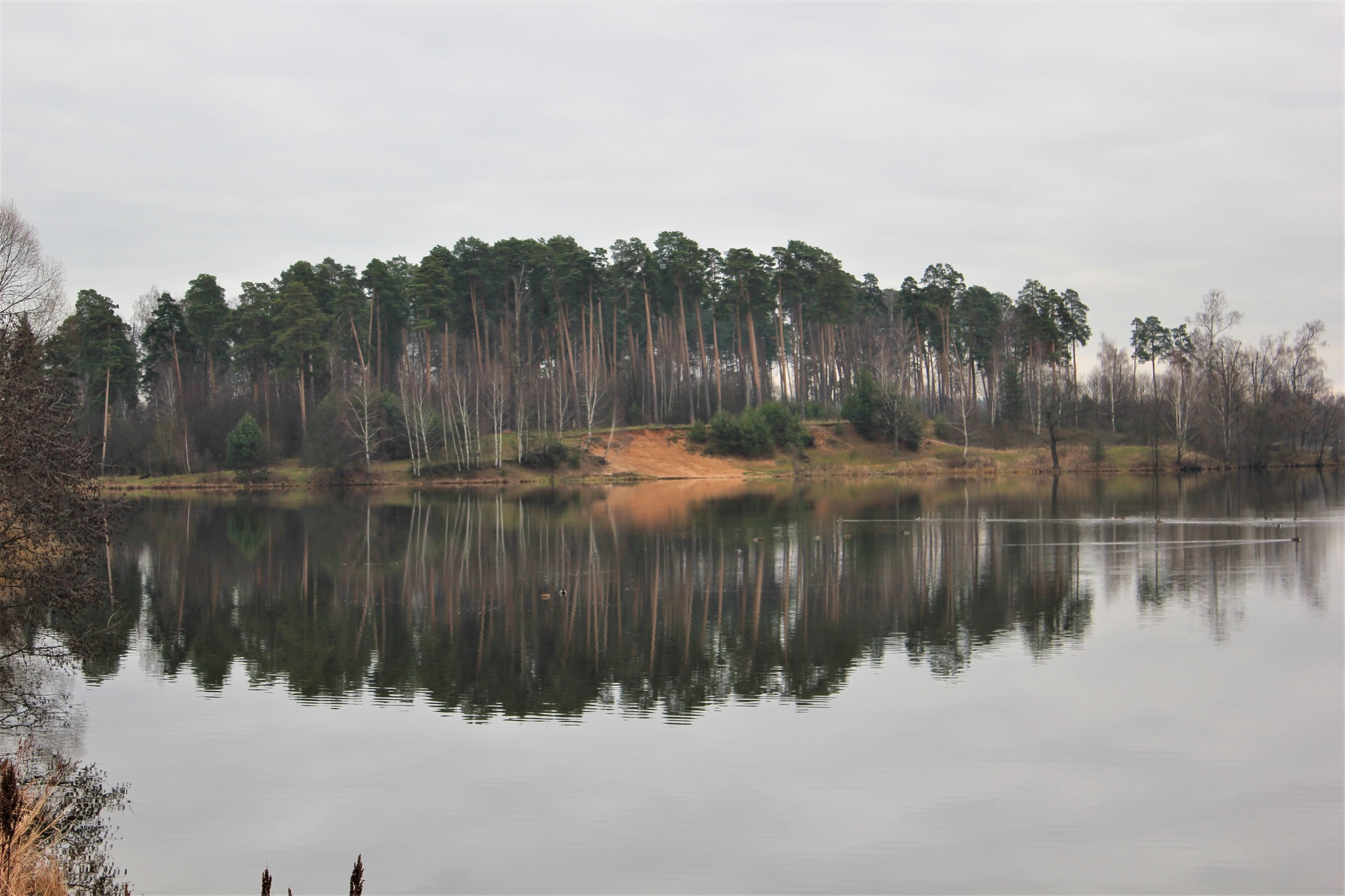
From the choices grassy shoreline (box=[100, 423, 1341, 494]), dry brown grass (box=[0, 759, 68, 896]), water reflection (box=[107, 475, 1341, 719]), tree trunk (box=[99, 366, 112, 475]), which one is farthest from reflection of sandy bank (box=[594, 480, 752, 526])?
tree trunk (box=[99, 366, 112, 475])

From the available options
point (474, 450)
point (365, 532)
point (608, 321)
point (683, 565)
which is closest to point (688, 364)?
point (608, 321)

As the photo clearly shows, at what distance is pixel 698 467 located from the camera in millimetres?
73312

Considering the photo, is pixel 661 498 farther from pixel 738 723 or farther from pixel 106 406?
pixel 738 723

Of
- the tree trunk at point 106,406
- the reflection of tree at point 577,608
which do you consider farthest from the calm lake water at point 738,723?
the tree trunk at point 106,406

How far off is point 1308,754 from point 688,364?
73097 millimetres

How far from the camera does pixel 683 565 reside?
1041 inches

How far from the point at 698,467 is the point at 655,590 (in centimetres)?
5064

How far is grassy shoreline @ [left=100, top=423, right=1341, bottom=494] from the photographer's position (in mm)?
69625

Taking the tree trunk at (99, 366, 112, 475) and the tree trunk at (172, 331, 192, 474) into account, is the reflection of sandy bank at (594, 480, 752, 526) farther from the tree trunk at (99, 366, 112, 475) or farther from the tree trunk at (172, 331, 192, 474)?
the tree trunk at (99, 366, 112, 475)

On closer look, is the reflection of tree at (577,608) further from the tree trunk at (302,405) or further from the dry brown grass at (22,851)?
the tree trunk at (302,405)

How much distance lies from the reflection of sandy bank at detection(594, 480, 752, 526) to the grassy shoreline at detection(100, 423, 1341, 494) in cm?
331

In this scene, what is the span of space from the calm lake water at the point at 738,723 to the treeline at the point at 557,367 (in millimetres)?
47437

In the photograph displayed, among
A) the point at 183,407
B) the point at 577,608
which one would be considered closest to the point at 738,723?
the point at 577,608

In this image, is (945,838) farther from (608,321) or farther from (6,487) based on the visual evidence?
(608,321)
